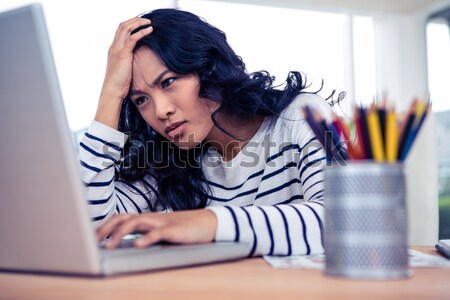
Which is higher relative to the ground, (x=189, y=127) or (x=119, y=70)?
(x=119, y=70)

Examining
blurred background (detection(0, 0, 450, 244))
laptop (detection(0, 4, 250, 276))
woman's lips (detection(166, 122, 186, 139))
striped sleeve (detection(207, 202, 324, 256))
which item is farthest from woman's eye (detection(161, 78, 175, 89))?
blurred background (detection(0, 0, 450, 244))

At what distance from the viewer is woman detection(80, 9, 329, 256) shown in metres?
1.34

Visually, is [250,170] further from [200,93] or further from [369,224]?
[369,224]

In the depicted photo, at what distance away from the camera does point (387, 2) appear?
400 cm

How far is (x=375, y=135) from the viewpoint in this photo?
551 mm

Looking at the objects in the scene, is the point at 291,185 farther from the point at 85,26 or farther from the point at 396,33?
the point at 396,33

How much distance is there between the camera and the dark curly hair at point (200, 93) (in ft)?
4.48

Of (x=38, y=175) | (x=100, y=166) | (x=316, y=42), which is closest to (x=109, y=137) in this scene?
(x=100, y=166)

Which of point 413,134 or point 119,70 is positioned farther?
point 119,70

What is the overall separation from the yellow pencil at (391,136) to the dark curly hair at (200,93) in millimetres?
837

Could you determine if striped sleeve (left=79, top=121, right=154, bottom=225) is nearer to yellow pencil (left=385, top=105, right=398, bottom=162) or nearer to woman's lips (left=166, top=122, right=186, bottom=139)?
woman's lips (left=166, top=122, right=186, bottom=139)

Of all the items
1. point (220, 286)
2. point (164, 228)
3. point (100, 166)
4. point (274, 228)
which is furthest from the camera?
point (100, 166)

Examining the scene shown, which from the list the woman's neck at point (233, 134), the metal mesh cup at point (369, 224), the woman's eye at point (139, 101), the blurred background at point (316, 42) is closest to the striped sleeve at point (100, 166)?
the woman's eye at point (139, 101)

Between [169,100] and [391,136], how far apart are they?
33.8 inches
